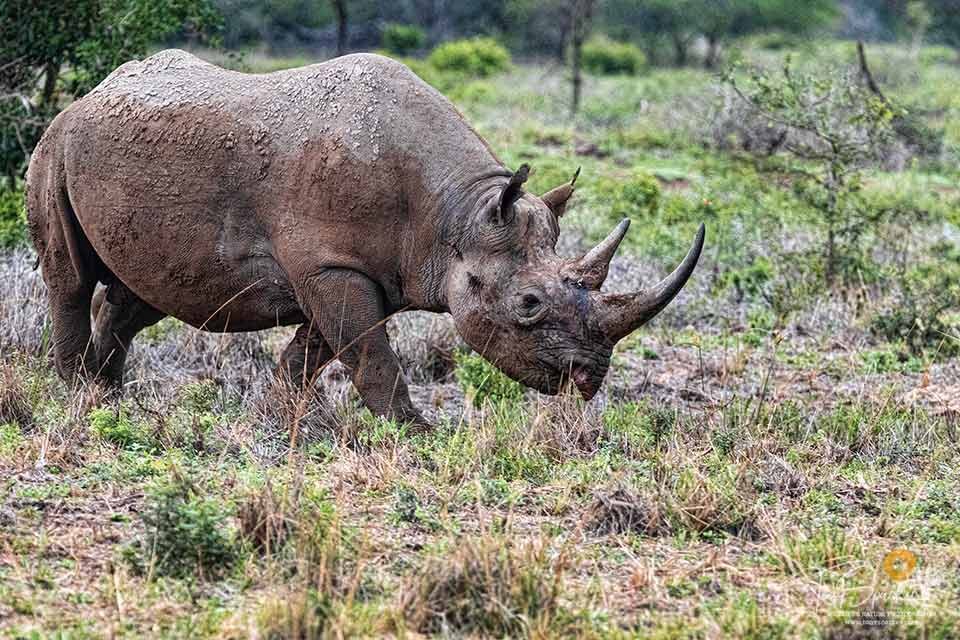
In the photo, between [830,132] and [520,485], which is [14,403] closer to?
[520,485]

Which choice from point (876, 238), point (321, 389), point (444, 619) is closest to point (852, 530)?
point (444, 619)

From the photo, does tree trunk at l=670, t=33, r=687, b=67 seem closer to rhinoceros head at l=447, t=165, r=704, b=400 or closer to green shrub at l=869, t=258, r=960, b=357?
A: green shrub at l=869, t=258, r=960, b=357

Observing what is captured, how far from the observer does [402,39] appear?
113 ft

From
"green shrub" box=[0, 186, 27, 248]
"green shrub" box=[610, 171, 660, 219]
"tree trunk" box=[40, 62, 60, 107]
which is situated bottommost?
"green shrub" box=[610, 171, 660, 219]

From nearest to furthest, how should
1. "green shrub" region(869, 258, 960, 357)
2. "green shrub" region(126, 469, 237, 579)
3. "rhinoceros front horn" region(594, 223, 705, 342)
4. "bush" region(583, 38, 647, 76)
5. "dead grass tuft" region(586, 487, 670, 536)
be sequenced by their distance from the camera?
1. "green shrub" region(126, 469, 237, 579)
2. "dead grass tuft" region(586, 487, 670, 536)
3. "rhinoceros front horn" region(594, 223, 705, 342)
4. "green shrub" region(869, 258, 960, 357)
5. "bush" region(583, 38, 647, 76)

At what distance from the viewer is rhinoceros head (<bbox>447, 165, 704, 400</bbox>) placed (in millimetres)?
6648

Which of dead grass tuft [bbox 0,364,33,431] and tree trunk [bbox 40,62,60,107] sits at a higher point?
tree trunk [bbox 40,62,60,107]

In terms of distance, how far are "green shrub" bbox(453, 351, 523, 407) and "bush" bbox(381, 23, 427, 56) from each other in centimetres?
2660

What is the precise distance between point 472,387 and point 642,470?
1.65 metres

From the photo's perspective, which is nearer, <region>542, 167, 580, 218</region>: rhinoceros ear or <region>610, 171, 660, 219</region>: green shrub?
<region>542, 167, 580, 218</region>: rhinoceros ear

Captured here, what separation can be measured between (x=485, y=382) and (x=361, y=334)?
130 cm

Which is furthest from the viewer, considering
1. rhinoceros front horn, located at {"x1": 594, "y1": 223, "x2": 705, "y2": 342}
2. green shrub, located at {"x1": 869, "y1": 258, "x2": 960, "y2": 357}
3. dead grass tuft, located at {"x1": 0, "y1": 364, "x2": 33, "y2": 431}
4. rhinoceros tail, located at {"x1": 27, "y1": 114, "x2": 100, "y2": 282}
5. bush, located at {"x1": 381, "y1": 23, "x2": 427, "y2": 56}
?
bush, located at {"x1": 381, "y1": 23, "x2": 427, "y2": 56}

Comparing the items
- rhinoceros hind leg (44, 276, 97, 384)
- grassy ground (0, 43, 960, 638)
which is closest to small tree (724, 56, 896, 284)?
grassy ground (0, 43, 960, 638)

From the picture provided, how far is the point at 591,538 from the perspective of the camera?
5.56 meters
